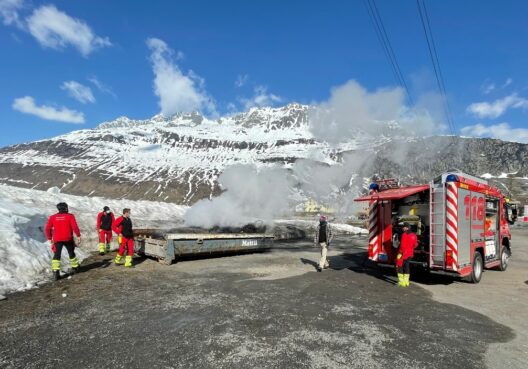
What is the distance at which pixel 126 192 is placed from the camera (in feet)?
568

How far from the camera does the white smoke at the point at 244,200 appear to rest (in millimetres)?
21297

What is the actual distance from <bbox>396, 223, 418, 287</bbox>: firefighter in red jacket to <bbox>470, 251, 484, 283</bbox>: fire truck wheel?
7.27 ft

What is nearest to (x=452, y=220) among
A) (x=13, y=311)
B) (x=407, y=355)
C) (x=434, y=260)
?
(x=434, y=260)

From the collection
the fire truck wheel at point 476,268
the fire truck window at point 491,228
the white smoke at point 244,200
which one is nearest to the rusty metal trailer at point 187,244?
the white smoke at point 244,200

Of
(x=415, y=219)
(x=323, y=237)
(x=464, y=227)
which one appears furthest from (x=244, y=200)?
(x=464, y=227)

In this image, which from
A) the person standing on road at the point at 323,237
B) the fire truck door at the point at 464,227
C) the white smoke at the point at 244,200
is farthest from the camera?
the white smoke at the point at 244,200

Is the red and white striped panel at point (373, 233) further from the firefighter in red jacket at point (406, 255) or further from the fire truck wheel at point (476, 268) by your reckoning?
the fire truck wheel at point (476, 268)

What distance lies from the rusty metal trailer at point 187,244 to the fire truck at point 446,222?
238 inches

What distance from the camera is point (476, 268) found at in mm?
11070

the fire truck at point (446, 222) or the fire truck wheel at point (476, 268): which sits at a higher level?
the fire truck at point (446, 222)

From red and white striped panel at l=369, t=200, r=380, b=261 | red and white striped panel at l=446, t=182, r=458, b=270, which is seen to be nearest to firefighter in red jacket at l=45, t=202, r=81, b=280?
red and white striped panel at l=369, t=200, r=380, b=261

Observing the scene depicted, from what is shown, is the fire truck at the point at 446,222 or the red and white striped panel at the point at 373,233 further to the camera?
the red and white striped panel at the point at 373,233

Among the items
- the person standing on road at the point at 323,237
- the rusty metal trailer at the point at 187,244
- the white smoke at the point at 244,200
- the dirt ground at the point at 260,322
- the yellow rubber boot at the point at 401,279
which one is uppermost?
the white smoke at the point at 244,200

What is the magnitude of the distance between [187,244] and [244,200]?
10.1 meters
